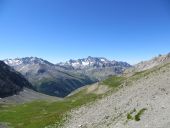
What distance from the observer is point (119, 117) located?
46.8m

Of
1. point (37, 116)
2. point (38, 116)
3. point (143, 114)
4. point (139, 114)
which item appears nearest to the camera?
point (143, 114)

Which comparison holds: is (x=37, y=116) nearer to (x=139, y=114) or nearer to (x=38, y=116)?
(x=38, y=116)

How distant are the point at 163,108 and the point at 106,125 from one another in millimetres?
8644

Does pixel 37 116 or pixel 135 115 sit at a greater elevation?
pixel 135 115

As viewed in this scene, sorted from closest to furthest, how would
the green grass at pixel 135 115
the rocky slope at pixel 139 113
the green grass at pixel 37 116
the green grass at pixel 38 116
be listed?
the rocky slope at pixel 139 113, the green grass at pixel 135 115, the green grass at pixel 38 116, the green grass at pixel 37 116

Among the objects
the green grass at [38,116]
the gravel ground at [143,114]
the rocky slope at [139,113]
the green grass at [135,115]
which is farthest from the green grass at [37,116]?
the green grass at [135,115]

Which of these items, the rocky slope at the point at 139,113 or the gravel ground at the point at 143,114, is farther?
the rocky slope at the point at 139,113

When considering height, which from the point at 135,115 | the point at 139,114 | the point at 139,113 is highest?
the point at 139,113

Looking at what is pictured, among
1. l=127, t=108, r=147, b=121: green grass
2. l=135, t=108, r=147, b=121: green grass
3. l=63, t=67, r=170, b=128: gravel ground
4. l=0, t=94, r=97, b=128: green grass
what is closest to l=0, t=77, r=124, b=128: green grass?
l=0, t=94, r=97, b=128: green grass

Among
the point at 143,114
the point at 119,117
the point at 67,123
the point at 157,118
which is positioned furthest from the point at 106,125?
the point at 67,123

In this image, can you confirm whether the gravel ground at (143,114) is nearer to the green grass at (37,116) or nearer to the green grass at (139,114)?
the green grass at (139,114)

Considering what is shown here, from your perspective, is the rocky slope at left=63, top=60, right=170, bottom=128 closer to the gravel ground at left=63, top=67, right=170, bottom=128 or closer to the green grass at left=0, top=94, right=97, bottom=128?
the gravel ground at left=63, top=67, right=170, bottom=128

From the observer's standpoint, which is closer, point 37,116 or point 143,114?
point 143,114

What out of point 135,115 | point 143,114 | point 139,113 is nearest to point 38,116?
point 135,115
